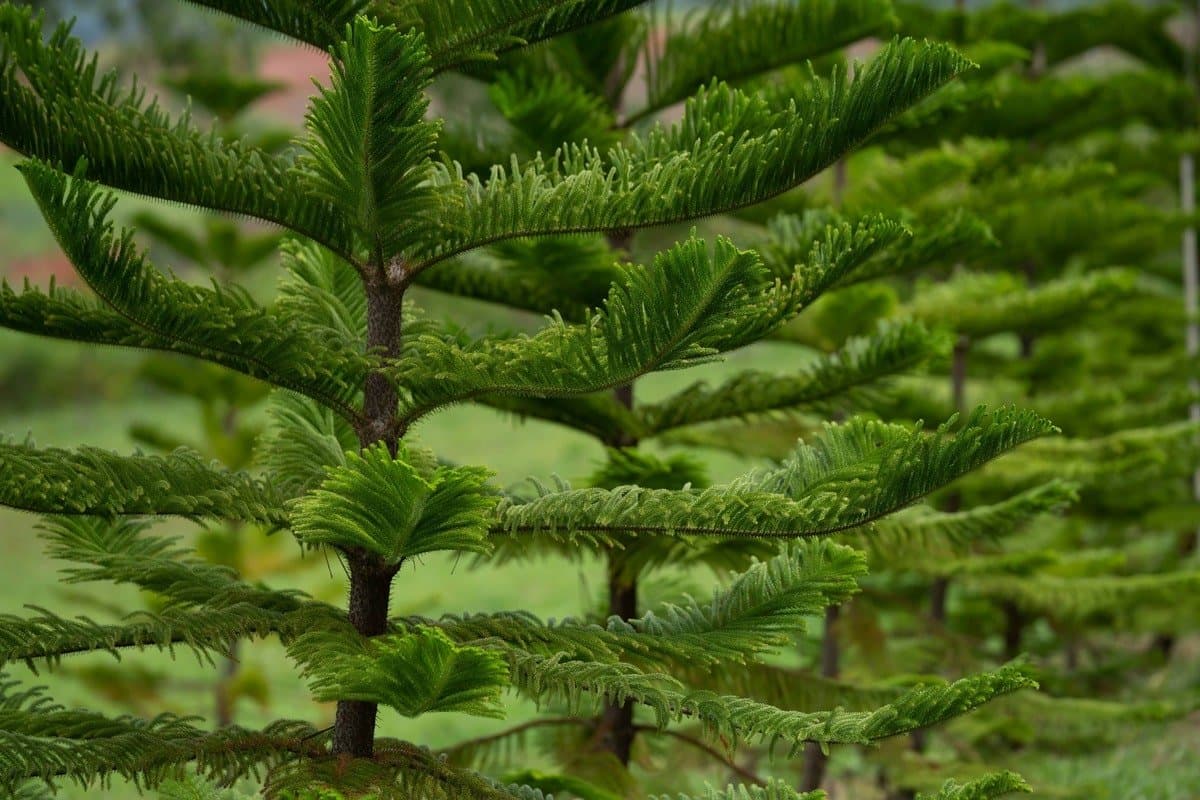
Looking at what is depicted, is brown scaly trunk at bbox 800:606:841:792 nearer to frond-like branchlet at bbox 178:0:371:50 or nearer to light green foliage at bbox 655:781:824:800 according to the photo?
light green foliage at bbox 655:781:824:800

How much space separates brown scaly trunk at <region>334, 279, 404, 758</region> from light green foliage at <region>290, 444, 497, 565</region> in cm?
29

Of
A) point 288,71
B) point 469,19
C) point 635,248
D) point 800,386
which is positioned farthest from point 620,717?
point 288,71

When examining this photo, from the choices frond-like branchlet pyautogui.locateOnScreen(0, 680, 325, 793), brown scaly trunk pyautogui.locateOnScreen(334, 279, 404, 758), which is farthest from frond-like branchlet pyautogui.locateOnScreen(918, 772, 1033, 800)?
frond-like branchlet pyautogui.locateOnScreen(0, 680, 325, 793)

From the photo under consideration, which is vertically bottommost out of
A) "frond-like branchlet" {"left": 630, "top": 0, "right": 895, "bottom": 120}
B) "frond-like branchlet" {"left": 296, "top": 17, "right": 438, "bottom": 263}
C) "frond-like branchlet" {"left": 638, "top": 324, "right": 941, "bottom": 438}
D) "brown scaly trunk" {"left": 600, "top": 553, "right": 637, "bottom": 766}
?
"brown scaly trunk" {"left": 600, "top": 553, "right": 637, "bottom": 766}

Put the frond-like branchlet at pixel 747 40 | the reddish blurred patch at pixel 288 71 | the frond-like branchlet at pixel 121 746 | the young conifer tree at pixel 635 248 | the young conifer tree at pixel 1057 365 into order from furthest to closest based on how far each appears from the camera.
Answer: the reddish blurred patch at pixel 288 71 → the young conifer tree at pixel 1057 365 → the frond-like branchlet at pixel 747 40 → the young conifer tree at pixel 635 248 → the frond-like branchlet at pixel 121 746

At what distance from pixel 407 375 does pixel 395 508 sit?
0.42m

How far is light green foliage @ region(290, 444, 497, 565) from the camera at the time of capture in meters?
1.87

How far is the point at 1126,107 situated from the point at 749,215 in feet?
18.5

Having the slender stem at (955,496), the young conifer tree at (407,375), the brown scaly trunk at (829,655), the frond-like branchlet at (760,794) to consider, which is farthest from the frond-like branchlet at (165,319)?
the slender stem at (955,496)

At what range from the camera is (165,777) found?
2195 millimetres

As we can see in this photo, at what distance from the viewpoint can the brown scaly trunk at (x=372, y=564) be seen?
2.31m

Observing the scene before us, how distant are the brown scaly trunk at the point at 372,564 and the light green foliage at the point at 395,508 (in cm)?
29

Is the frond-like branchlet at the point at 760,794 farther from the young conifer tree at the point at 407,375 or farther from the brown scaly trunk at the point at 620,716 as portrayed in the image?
the brown scaly trunk at the point at 620,716

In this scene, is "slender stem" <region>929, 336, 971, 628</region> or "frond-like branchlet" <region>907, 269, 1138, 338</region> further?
"slender stem" <region>929, 336, 971, 628</region>
